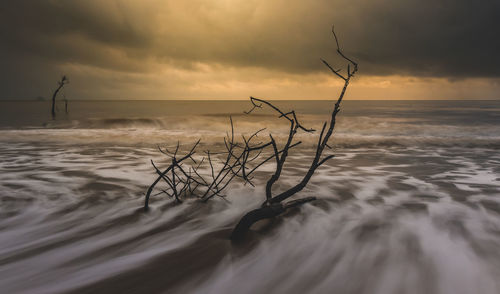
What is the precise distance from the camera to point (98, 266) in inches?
96.2

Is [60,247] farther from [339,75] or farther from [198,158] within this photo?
[198,158]

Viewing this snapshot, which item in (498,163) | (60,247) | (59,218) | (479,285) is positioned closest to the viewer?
(479,285)

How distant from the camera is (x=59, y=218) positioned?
3480mm

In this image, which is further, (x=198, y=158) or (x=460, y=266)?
(x=198, y=158)

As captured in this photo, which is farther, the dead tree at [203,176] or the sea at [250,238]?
the dead tree at [203,176]

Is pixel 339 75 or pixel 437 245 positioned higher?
pixel 339 75

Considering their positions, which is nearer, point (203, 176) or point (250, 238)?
point (250, 238)

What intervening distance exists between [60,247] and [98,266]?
63cm

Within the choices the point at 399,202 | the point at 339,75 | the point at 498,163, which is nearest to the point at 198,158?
the point at 399,202

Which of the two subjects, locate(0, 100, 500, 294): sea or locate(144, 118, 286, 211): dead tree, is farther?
locate(144, 118, 286, 211): dead tree

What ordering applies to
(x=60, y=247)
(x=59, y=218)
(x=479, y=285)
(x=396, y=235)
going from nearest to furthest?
(x=479, y=285), (x=60, y=247), (x=396, y=235), (x=59, y=218)

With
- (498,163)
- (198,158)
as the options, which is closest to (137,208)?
(198,158)

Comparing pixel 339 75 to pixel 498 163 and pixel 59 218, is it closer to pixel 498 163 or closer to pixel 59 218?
pixel 59 218

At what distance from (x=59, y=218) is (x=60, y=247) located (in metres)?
0.79
